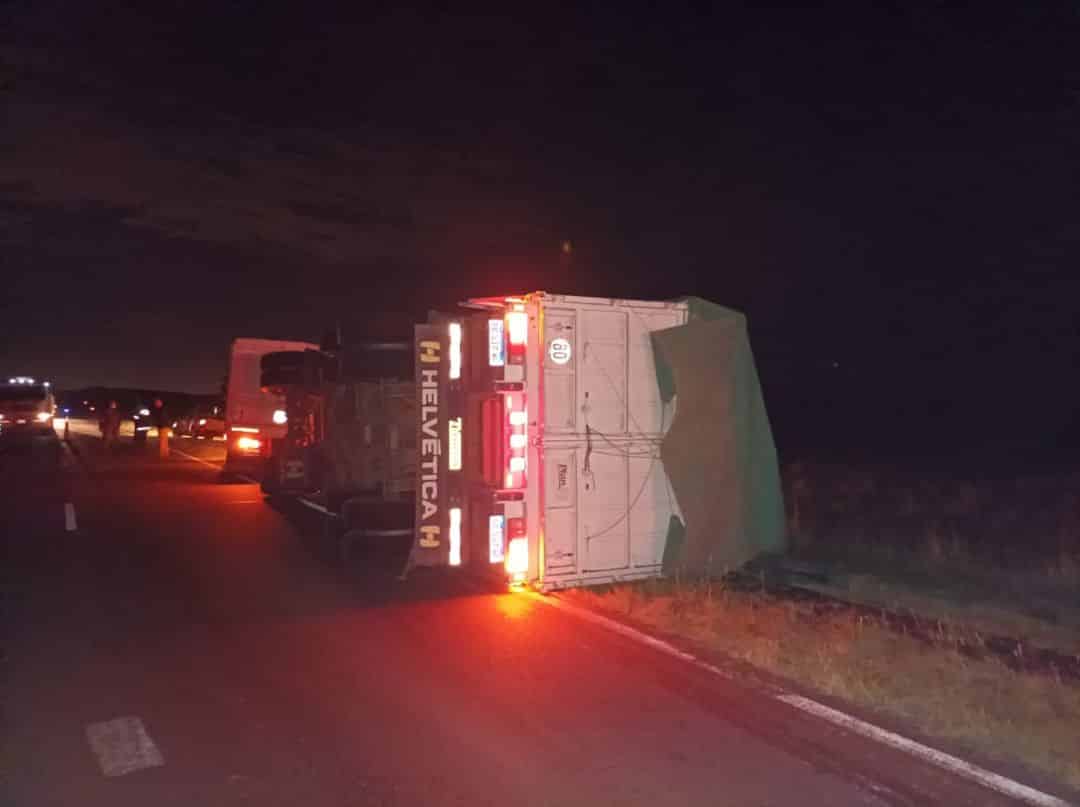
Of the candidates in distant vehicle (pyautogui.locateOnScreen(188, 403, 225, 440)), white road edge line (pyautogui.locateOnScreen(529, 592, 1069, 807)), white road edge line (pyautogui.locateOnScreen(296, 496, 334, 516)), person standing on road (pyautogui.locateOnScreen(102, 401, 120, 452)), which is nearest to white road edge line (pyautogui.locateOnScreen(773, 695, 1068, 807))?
white road edge line (pyautogui.locateOnScreen(529, 592, 1069, 807))

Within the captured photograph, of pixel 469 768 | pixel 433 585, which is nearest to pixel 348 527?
pixel 433 585

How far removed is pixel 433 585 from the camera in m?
10.1

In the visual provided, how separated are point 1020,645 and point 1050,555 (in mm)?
5112

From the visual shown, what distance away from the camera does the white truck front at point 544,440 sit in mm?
9438

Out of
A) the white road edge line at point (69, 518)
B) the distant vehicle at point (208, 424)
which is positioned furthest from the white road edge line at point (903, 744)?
the distant vehicle at point (208, 424)

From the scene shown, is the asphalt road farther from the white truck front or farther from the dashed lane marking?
the white truck front

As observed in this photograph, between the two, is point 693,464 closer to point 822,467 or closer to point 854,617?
point 854,617

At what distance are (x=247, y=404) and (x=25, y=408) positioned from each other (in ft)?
75.9

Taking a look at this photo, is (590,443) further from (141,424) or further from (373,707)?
(141,424)

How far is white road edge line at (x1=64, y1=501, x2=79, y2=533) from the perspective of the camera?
14.6 m

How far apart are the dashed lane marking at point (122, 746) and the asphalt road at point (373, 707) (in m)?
0.02

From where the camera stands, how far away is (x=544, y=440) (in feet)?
31.1

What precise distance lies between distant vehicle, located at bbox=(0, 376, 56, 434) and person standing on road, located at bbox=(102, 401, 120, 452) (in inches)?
210

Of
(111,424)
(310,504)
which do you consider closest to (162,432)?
(111,424)
